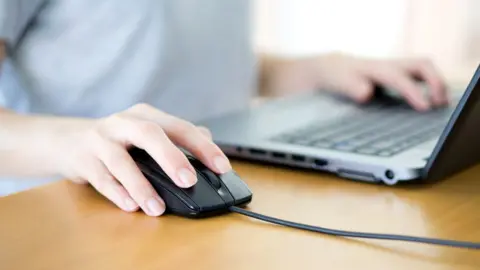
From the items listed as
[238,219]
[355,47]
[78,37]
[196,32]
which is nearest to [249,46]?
[196,32]

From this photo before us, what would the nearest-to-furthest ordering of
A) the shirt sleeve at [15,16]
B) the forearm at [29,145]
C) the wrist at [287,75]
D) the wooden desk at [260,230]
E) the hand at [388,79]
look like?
the wooden desk at [260,230] < the forearm at [29,145] < the shirt sleeve at [15,16] < the hand at [388,79] < the wrist at [287,75]

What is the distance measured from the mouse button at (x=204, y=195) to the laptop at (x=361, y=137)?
141mm

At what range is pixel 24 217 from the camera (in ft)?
1.86

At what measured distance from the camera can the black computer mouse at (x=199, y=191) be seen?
56 centimetres

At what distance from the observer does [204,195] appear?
1.86 ft

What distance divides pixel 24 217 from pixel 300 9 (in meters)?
2.05

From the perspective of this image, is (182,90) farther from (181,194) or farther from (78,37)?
(181,194)

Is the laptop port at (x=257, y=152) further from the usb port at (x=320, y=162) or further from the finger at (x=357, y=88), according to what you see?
the finger at (x=357, y=88)

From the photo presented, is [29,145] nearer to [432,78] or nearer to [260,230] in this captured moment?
[260,230]

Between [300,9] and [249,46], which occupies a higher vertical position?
[249,46]

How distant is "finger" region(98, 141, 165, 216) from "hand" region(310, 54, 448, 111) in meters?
0.47

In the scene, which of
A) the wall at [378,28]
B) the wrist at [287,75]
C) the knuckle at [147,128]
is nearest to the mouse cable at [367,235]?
the knuckle at [147,128]

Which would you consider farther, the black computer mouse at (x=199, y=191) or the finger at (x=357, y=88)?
the finger at (x=357, y=88)

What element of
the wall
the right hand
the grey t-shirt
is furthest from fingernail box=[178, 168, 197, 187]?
the wall
